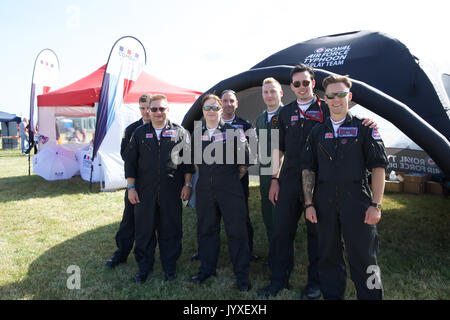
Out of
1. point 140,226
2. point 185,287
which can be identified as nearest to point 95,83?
point 140,226

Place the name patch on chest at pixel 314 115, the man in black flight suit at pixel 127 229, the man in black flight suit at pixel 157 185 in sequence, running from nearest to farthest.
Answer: the name patch on chest at pixel 314 115, the man in black flight suit at pixel 157 185, the man in black flight suit at pixel 127 229

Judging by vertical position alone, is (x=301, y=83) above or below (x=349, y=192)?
above

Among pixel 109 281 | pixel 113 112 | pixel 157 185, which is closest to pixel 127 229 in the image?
pixel 109 281

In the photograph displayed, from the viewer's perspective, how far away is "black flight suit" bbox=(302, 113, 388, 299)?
7.71 ft

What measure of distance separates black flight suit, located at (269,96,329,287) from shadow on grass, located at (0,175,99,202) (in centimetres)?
600

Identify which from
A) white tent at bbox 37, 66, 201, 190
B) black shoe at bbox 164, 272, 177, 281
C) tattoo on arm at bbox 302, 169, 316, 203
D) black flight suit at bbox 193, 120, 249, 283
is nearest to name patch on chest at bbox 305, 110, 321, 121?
tattoo on arm at bbox 302, 169, 316, 203

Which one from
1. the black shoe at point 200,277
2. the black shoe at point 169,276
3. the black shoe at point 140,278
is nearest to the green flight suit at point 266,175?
the black shoe at point 200,277

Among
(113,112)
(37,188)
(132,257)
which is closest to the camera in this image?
(132,257)

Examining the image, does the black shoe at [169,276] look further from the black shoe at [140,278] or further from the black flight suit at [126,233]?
the black flight suit at [126,233]

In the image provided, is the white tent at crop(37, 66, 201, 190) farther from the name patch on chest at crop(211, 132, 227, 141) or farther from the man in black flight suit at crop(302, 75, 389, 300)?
the man in black flight suit at crop(302, 75, 389, 300)

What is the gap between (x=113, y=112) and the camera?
24.8 ft

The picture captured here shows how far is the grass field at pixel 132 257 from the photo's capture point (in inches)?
122

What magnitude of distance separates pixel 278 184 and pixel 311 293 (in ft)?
3.28

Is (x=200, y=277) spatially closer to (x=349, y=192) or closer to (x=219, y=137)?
(x=219, y=137)
